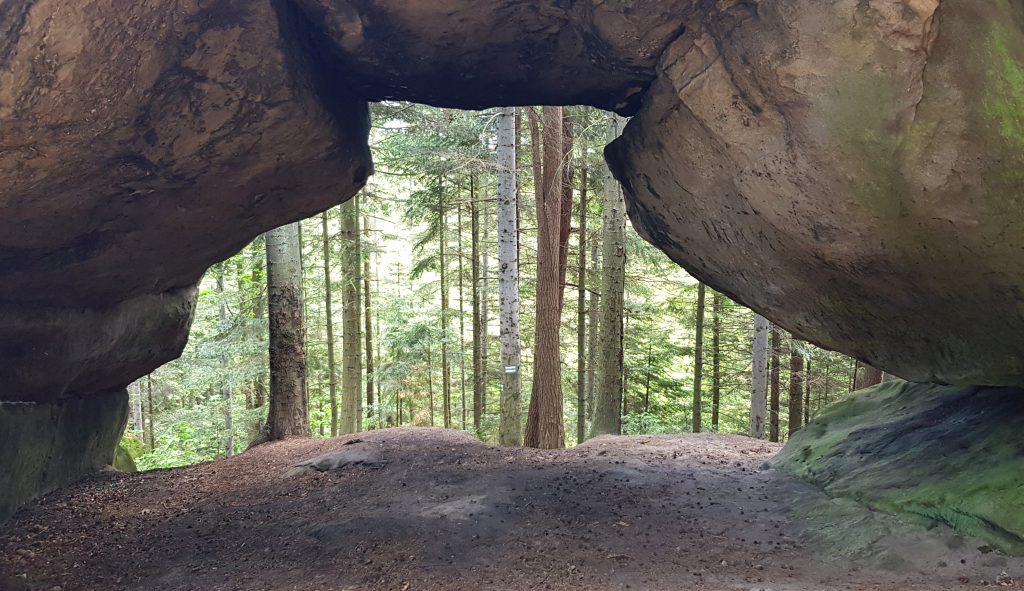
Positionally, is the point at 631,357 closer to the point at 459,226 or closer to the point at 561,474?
the point at 459,226

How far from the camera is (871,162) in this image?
4.27 metres

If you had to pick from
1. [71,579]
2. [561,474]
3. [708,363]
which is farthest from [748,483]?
[708,363]

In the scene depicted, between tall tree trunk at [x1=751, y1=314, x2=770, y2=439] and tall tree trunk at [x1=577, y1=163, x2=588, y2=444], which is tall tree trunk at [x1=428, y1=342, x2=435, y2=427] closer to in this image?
tall tree trunk at [x1=577, y1=163, x2=588, y2=444]

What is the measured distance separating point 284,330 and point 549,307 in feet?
15.3

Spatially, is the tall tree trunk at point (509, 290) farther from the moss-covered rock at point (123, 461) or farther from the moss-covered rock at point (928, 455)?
the moss-covered rock at point (123, 461)

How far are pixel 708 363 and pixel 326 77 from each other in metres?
14.3

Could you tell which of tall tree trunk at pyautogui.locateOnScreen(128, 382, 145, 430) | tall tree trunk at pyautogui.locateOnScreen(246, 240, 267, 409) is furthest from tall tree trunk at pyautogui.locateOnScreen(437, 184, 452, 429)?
tall tree trunk at pyautogui.locateOnScreen(128, 382, 145, 430)

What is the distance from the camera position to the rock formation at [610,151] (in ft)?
13.0

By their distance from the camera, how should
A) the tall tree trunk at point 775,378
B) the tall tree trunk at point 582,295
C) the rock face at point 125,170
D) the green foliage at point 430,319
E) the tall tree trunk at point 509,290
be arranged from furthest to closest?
the tall tree trunk at point 582,295, the tall tree trunk at point 775,378, the green foliage at point 430,319, the tall tree trunk at point 509,290, the rock face at point 125,170

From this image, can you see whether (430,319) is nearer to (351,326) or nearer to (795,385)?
(351,326)

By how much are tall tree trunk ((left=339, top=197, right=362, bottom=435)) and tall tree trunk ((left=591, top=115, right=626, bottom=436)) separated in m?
5.81

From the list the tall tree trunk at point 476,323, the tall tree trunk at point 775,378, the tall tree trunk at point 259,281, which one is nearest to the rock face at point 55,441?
the tall tree trunk at point 259,281

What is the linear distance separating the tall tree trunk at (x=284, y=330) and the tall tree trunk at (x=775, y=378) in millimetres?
11298

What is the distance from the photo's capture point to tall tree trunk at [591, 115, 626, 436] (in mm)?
10453
